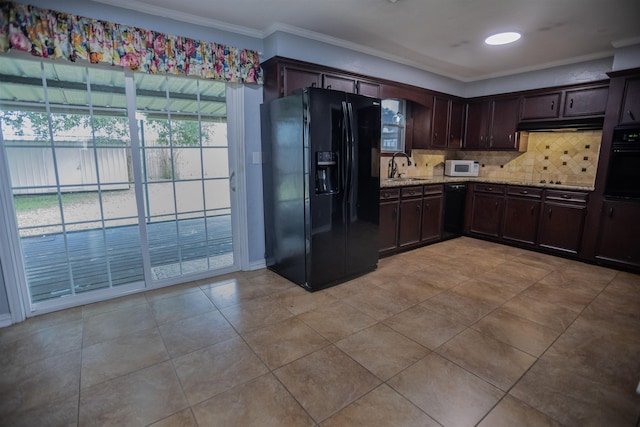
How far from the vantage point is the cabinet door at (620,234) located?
338cm

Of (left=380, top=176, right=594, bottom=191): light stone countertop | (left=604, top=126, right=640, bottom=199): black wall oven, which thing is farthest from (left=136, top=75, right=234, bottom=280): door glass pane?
(left=604, top=126, right=640, bottom=199): black wall oven

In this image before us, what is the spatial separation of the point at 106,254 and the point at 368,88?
10.8 feet

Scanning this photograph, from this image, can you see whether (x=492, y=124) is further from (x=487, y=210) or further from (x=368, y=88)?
(x=368, y=88)

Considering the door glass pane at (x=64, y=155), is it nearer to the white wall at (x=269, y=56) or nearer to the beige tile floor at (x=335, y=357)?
the white wall at (x=269, y=56)

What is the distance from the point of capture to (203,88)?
3080 millimetres

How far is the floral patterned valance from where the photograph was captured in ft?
6.99

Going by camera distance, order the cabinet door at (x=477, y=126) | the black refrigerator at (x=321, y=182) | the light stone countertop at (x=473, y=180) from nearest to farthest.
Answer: the black refrigerator at (x=321, y=182)
the light stone countertop at (x=473, y=180)
the cabinet door at (x=477, y=126)

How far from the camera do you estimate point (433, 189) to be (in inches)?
171

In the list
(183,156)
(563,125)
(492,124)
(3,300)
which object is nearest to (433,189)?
(492,124)

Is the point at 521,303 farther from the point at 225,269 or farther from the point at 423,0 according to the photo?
the point at 225,269

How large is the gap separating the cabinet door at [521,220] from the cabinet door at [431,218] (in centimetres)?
91

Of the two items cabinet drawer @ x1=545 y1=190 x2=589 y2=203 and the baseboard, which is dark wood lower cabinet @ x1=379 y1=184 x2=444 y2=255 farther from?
the baseboard

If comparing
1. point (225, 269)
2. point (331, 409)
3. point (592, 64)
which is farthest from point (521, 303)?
point (592, 64)

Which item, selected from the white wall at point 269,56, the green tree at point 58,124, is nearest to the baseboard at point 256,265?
the white wall at point 269,56
